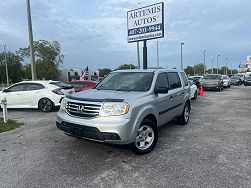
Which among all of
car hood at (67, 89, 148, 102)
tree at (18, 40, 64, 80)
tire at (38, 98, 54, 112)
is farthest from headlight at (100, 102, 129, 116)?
tree at (18, 40, 64, 80)

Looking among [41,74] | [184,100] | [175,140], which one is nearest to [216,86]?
[184,100]

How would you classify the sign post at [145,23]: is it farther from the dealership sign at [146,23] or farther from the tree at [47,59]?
the tree at [47,59]

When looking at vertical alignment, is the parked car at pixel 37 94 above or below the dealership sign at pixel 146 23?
below

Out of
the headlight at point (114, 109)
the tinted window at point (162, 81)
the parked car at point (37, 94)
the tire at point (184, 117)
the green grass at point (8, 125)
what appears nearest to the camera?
the headlight at point (114, 109)

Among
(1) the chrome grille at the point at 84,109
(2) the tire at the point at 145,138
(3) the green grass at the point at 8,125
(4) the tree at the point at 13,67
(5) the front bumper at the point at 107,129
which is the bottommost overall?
(3) the green grass at the point at 8,125

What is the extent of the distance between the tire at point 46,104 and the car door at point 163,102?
6193mm

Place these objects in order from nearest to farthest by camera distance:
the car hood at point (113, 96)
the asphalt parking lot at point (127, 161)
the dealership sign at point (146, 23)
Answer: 1. the asphalt parking lot at point (127, 161)
2. the car hood at point (113, 96)
3. the dealership sign at point (146, 23)

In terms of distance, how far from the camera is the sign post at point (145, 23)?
49.2 feet

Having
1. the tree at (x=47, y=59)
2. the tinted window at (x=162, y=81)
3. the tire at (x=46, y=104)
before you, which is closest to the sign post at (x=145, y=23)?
the tire at (x=46, y=104)

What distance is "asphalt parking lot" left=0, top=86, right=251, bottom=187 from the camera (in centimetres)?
376

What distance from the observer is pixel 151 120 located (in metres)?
5.13

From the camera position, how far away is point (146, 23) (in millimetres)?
15703

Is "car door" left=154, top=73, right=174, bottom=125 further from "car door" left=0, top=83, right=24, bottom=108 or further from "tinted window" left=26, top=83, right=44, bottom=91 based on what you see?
"car door" left=0, top=83, right=24, bottom=108

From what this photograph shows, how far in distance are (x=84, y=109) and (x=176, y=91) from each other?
3.08 m
